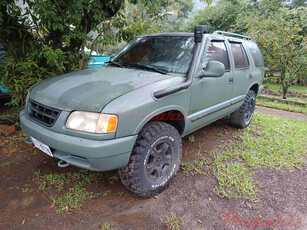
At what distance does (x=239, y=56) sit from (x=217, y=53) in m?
0.80

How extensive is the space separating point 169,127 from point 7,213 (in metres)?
1.78

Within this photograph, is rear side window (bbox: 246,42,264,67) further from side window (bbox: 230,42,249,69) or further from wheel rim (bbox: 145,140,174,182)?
wheel rim (bbox: 145,140,174,182)

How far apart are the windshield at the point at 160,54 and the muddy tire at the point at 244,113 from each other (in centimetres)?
191

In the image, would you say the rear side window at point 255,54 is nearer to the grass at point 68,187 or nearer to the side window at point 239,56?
the side window at point 239,56

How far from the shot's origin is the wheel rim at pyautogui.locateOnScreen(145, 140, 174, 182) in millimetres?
2201

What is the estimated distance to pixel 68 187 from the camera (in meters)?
2.33

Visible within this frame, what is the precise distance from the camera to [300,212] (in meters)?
2.14

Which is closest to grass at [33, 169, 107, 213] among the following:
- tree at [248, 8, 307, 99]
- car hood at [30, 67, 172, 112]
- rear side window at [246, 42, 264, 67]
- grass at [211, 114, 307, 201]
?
car hood at [30, 67, 172, 112]

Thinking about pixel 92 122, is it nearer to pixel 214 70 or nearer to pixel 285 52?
pixel 214 70

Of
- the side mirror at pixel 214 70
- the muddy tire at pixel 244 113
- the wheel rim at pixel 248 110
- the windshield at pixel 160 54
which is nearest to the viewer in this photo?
the side mirror at pixel 214 70

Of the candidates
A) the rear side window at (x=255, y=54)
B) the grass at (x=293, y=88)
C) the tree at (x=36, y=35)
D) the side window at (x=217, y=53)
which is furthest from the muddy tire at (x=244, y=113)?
the grass at (x=293, y=88)

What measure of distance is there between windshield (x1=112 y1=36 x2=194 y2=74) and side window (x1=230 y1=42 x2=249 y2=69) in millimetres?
1075

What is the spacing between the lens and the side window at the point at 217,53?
110 inches

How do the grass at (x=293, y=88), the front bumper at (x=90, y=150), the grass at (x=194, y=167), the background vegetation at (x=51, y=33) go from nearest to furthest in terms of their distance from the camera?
the front bumper at (x=90, y=150) < the grass at (x=194, y=167) < the background vegetation at (x=51, y=33) < the grass at (x=293, y=88)
